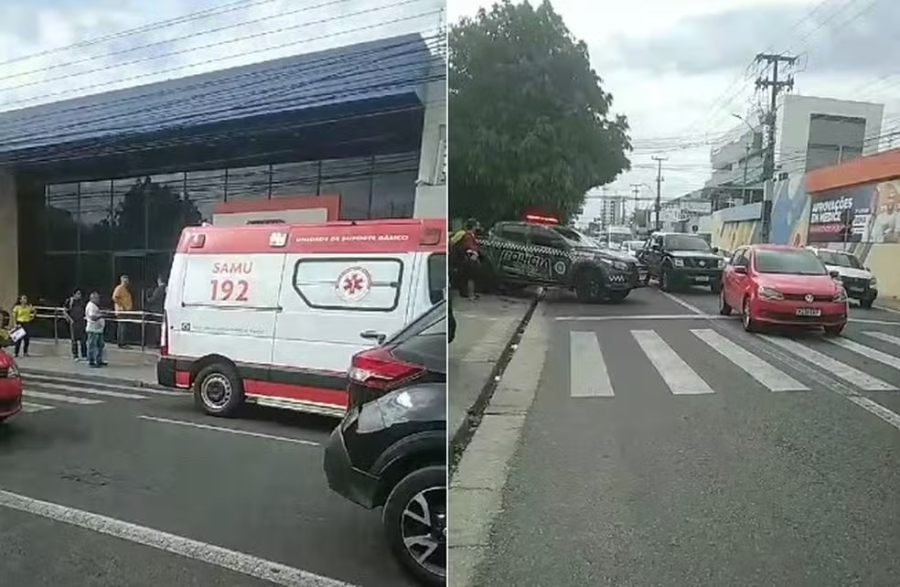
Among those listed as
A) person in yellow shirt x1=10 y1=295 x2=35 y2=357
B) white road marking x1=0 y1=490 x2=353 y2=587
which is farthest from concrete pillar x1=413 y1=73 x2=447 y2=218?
person in yellow shirt x1=10 y1=295 x2=35 y2=357

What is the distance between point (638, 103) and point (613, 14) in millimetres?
114

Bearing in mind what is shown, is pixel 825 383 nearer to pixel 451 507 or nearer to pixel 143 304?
pixel 451 507

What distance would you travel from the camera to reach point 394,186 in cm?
103

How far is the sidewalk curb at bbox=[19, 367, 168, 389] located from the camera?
1172mm

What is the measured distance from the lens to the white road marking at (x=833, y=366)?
3.22 feet

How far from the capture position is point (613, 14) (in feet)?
3.14

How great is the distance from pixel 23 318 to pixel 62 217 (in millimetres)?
187

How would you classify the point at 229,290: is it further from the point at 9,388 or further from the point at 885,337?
the point at 885,337

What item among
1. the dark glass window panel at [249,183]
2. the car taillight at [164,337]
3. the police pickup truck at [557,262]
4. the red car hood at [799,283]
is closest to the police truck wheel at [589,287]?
the police pickup truck at [557,262]

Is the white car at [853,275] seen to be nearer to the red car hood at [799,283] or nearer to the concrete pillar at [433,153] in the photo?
the red car hood at [799,283]

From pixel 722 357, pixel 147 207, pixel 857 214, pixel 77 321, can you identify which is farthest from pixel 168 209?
pixel 857 214

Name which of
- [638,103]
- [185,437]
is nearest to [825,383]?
[638,103]

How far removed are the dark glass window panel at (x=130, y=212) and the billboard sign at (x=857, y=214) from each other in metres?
0.88

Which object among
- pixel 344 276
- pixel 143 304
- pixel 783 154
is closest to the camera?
pixel 783 154
